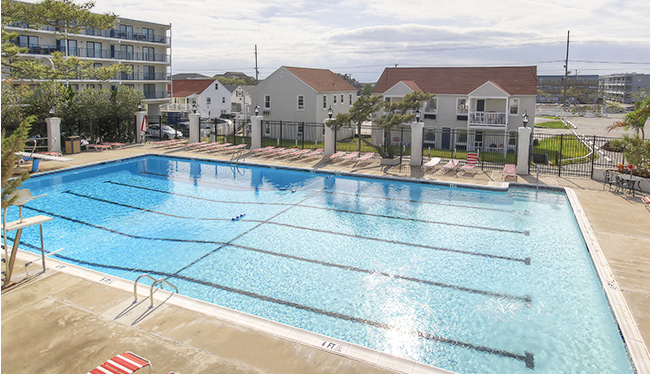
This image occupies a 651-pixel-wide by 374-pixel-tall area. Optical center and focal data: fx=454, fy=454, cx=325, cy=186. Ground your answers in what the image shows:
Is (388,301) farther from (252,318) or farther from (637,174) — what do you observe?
(637,174)

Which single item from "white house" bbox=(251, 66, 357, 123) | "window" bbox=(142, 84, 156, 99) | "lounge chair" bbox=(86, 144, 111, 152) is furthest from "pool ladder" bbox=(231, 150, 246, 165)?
"window" bbox=(142, 84, 156, 99)

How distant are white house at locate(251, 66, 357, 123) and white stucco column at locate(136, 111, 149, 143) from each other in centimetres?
1129

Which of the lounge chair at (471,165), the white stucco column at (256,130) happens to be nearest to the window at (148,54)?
the white stucco column at (256,130)

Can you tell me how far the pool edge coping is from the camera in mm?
6941

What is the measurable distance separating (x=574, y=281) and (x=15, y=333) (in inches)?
431

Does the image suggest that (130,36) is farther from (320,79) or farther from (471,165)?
(471,165)

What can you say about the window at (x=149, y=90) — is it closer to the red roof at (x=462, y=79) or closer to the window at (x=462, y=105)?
the red roof at (x=462, y=79)

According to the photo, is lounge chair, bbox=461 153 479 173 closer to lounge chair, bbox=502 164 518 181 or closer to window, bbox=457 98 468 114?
lounge chair, bbox=502 164 518 181

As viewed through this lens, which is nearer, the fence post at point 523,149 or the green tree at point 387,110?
the fence post at point 523,149

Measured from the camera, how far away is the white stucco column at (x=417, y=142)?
22953 millimetres

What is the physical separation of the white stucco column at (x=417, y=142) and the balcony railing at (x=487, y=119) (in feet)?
40.5

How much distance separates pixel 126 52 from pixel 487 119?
1570 inches

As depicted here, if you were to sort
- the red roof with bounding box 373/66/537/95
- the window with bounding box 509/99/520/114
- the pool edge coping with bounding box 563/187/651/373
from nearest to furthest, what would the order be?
1. the pool edge coping with bounding box 563/187/651/373
2. the window with bounding box 509/99/520/114
3. the red roof with bounding box 373/66/537/95

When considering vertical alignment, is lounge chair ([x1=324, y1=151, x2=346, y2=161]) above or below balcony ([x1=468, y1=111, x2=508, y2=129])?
below
